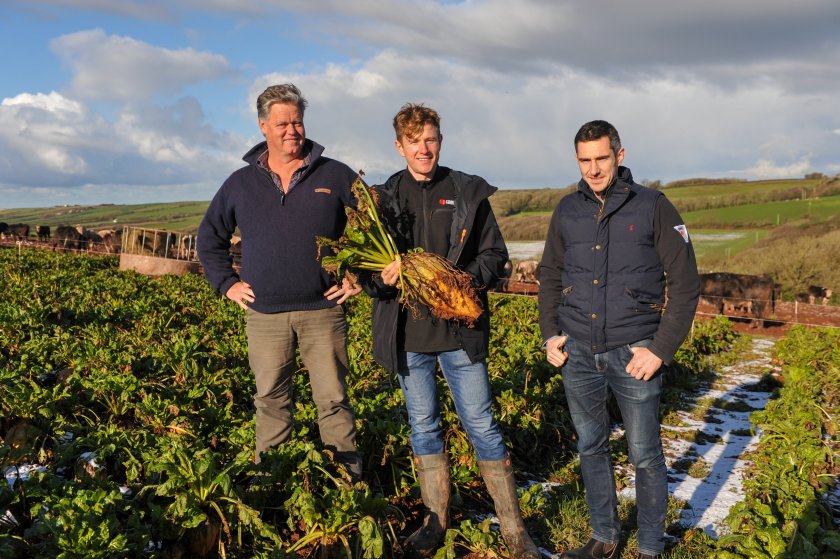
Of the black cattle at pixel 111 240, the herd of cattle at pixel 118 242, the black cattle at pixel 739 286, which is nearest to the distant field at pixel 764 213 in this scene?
the black cattle at pixel 739 286

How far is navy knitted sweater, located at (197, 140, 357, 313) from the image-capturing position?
3.93 m

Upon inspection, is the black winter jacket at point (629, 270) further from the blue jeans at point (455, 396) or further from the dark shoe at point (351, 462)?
the dark shoe at point (351, 462)

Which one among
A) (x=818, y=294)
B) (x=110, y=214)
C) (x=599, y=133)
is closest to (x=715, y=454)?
(x=599, y=133)

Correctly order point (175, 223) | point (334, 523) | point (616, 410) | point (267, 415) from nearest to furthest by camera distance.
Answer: point (334, 523)
point (267, 415)
point (616, 410)
point (175, 223)

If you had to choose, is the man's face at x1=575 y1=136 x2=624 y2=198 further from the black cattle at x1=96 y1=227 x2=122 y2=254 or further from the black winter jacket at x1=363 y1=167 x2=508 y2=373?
the black cattle at x1=96 y1=227 x2=122 y2=254

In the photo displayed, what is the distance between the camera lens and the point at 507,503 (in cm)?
371

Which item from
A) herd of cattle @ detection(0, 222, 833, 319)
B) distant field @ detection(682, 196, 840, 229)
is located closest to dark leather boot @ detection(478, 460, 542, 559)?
herd of cattle @ detection(0, 222, 833, 319)

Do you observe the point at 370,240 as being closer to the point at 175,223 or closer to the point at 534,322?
the point at 534,322

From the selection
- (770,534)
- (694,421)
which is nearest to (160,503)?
(770,534)

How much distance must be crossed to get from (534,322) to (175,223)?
249 feet

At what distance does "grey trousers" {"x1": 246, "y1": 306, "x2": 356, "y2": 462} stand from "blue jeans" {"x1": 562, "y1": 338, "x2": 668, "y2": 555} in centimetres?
140

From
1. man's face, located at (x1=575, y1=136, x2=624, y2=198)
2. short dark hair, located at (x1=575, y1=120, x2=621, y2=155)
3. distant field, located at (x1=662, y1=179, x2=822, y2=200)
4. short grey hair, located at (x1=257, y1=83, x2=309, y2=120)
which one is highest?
distant field, located at (x1=662, y1=179, x2=822, y2=200)

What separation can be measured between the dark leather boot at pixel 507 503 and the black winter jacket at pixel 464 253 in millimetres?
660

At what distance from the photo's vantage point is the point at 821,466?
18.1ft
